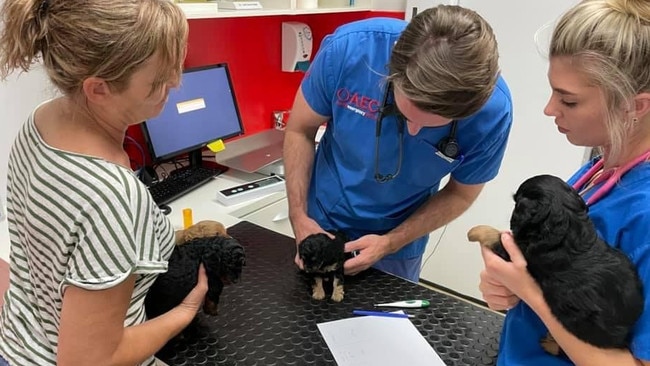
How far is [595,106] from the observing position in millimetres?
854

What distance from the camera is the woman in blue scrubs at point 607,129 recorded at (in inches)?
31.2

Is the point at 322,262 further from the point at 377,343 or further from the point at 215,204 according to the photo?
the point at 215,204

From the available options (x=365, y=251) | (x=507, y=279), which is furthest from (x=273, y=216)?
(x=507, y=279)

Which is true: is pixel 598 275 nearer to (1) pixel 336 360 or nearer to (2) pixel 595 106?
(2) pixel 595 106

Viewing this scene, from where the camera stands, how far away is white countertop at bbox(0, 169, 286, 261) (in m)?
1.88

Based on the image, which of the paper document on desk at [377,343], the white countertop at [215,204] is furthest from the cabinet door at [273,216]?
the paper document on desk at [377,343]

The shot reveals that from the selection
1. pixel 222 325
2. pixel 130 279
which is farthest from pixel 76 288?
pixel 222 325

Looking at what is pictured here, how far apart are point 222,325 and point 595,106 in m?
0.89

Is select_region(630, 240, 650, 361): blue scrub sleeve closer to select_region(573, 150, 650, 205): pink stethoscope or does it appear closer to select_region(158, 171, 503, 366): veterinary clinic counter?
select_region(573, 150, 650, 205): pink stethoscope

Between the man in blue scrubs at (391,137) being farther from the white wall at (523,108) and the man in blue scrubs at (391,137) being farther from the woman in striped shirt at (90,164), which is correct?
the white wall at (523,108)

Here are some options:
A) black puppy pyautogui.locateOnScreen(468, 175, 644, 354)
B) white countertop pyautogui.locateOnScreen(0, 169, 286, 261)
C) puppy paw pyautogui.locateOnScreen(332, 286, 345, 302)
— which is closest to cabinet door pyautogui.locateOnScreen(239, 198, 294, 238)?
white countertop pyautogui.locateOnScreen(0, 169, 286, 261)

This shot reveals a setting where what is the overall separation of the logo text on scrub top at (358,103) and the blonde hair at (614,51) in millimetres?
607

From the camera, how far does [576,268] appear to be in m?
0.83

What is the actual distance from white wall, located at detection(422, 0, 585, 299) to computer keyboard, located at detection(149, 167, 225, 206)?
141 centimetres
